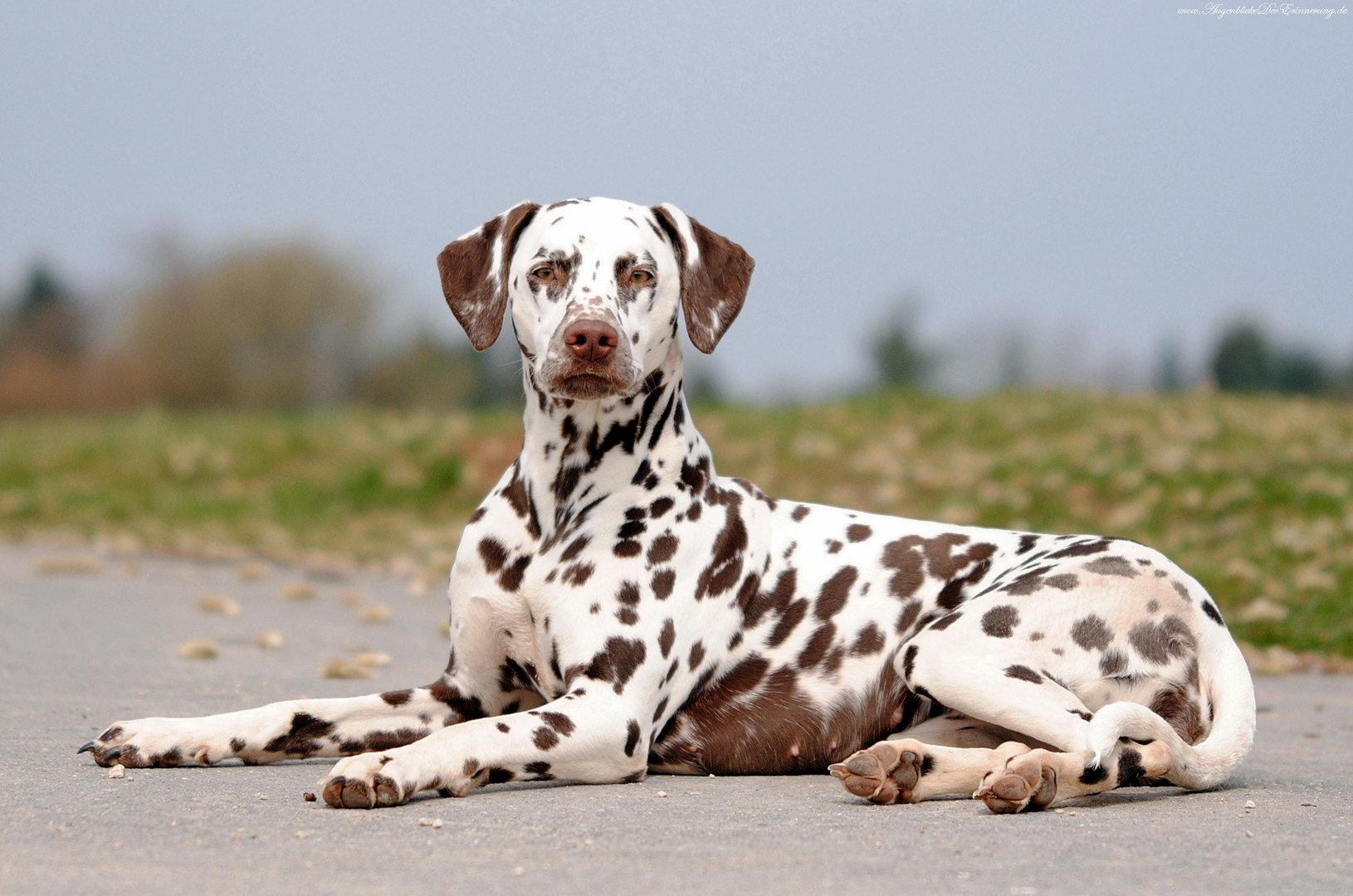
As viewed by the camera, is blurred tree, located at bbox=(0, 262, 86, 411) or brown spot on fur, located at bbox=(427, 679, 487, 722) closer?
brown spot on fur, located at bbox=(427, 679, 487, 722)

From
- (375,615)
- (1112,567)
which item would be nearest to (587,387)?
(1112,567)

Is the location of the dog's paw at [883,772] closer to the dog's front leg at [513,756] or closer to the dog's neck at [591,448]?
the dog's front leg at [513,756]

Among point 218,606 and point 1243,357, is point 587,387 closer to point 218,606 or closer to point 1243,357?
point 218,606

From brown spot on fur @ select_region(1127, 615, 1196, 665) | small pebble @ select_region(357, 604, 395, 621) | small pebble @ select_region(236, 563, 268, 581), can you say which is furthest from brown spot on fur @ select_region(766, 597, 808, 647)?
small pebble @ select_region(236, 563, 268, 581)

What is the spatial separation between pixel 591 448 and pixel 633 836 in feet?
5.21

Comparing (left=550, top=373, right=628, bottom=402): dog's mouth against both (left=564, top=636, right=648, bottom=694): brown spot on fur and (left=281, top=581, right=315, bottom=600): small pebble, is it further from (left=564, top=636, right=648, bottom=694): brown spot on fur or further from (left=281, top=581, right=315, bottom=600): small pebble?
(left=281, top=581, right=315, bottom=600): small pebble

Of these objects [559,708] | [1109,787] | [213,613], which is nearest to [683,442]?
[559,708]

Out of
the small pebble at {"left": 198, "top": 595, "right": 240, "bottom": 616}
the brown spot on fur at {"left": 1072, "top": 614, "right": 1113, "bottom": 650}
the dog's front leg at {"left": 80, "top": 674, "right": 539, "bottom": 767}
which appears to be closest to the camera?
the dog's front leg at {"left": 80, "top": 674, "right": 539, "bottom": 767}

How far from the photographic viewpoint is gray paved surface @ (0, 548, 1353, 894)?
9.52ft

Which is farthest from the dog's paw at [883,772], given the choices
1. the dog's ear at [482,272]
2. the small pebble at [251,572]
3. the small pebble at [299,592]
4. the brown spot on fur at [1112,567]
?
the small pebble at [251,572]

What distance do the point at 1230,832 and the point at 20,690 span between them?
482cm

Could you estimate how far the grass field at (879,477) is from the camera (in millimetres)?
11594

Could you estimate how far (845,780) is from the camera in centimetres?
383

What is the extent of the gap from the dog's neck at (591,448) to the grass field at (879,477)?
5.84m
